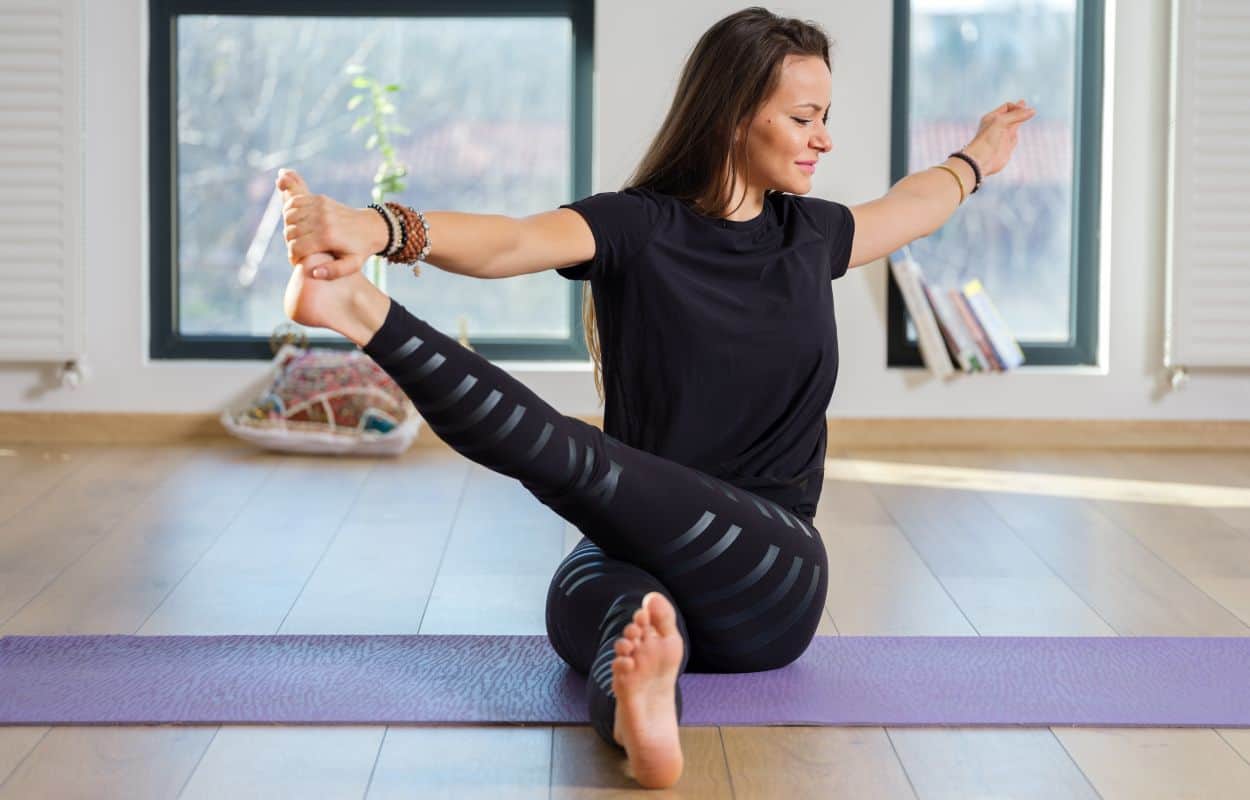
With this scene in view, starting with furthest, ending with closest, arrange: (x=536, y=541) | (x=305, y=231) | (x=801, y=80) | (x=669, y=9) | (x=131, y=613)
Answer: (x=669, y=9) → (x=536, y=541) → (x=131, y=613) → (x=801, y=80) → (x=305, y=231)

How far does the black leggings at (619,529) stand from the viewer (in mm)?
1769

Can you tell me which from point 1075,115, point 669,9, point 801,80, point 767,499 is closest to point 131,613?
point 767,499

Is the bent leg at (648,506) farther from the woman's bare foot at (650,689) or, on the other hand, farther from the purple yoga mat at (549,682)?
the woman's bare foot at (650,689)

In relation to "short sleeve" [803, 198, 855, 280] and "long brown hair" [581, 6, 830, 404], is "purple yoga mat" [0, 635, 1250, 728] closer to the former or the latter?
"long brown hair" [581, 6, 830, 404]

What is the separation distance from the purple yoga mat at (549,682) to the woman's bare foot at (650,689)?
0.24 m

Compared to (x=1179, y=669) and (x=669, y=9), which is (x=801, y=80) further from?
(x=669, y=9)

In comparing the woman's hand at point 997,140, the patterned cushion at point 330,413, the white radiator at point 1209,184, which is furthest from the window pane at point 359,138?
the woman's hand at point 997,140

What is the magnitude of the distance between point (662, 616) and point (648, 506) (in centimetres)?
25

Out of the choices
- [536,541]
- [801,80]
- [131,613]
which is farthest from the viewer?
[536,541]

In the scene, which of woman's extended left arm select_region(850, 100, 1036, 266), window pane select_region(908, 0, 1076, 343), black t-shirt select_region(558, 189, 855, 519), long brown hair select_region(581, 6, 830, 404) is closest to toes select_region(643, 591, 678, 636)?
black t-shirt select_region(558, 189, 855, 519)

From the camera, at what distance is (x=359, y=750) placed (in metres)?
1.90

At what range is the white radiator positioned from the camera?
14.1ft

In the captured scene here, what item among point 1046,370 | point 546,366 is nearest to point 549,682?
point 546,366

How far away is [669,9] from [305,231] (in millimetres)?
2864
